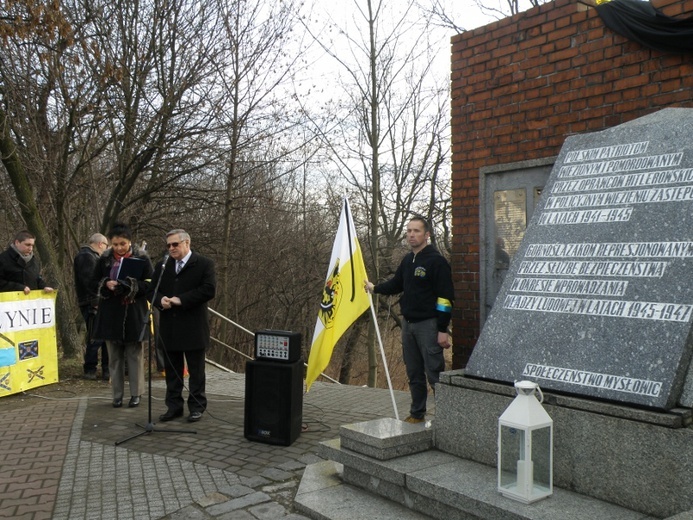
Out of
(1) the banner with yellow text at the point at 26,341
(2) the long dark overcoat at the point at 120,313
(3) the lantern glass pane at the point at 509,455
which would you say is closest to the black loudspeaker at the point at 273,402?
(2) the long dark overcoat at the point at 120,313

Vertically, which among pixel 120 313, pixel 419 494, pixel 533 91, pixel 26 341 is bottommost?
pixel 419 494

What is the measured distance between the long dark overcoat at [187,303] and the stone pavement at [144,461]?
866 mm

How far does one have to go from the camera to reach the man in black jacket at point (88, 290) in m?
8.52

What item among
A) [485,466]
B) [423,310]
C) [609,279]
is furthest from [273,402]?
[609,279]

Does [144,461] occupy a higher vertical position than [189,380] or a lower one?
lower

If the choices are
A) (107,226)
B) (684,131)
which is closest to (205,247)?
(107,226)

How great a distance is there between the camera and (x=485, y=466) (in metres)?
3.84

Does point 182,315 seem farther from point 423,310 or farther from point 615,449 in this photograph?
point 615,449

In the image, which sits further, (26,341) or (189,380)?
(26,341)

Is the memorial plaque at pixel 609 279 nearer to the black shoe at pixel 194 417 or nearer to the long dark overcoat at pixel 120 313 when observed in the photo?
the black shoe at pixel 194 417

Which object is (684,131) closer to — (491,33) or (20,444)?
(491,33)

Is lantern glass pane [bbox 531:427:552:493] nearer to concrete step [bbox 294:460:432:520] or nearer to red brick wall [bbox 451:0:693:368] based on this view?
concrete step [bbox 294:460:432:520]

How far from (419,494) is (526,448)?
2.61ft

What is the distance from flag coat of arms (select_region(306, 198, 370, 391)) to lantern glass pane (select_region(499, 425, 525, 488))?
2.31 m
